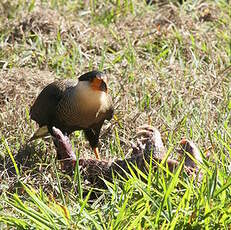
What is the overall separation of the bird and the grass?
0.50 ft

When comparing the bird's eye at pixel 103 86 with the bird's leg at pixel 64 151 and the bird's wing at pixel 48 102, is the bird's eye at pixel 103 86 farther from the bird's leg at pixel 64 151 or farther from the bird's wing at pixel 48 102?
the bird's leg at pixel 64 151

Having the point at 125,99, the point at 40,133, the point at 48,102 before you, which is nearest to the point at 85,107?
the point at 48,102

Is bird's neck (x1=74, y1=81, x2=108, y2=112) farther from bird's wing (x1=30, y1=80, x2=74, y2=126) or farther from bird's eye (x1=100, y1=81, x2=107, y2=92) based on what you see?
bird's wing (x1=30, y1=80, x2=74, y2=126)

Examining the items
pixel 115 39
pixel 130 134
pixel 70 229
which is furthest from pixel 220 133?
pixel 115 39

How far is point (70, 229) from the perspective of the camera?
365 cm

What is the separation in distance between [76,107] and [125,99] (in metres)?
0.71

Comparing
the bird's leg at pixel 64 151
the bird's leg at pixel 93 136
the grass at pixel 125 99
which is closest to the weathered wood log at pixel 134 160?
the bird's leg at pixel 64 151

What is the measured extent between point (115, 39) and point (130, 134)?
1.66 metres

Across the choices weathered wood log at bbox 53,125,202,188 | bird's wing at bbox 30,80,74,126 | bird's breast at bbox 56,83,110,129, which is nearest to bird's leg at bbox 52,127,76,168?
weathered wood log at bbox 53,125,202,188

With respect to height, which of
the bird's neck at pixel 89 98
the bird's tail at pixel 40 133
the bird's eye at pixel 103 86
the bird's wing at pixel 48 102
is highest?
the bird's eye at pixel 103 86

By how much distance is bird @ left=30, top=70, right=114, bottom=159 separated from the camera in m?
5.21

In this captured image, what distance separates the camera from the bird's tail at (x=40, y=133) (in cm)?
535

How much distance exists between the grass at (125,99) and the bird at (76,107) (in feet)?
0.50

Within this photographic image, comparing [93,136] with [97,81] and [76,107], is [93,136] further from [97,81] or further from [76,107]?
[97,81]
